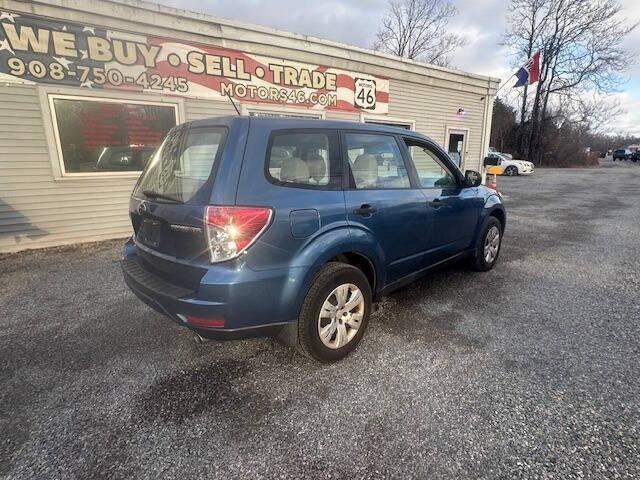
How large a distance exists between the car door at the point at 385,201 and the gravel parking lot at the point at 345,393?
71cm

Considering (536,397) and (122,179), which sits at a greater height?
(122,179)

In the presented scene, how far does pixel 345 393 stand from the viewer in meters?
2.36

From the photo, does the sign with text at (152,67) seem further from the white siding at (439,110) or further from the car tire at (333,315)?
the car tire at (333,315)

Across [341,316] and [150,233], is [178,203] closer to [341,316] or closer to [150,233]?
[150,233]

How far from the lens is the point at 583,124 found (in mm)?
35062

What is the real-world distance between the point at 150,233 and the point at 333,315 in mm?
1439

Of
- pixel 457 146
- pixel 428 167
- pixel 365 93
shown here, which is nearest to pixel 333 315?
pixel 428 167

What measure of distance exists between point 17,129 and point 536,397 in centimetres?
734

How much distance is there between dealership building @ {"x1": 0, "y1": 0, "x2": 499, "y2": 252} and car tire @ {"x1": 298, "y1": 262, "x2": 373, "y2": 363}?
17.9 feet

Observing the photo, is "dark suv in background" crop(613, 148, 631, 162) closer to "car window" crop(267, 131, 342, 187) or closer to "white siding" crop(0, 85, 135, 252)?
"car window" crop(267, 131, 342, 187)

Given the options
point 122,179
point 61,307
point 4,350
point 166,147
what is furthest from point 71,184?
point 166,147

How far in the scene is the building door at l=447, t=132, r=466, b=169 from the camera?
11.7 metres

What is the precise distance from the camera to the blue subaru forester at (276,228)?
6.94 ft

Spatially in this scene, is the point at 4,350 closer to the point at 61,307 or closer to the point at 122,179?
the point at 61,307
